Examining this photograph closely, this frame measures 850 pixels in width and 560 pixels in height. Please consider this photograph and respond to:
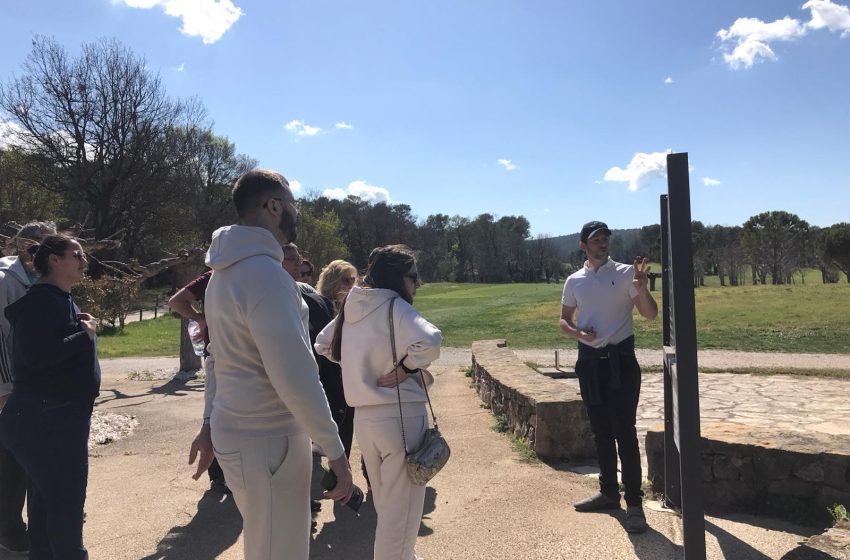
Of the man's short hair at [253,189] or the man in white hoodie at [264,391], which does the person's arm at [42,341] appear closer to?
the man in white hoodie at [264,391]

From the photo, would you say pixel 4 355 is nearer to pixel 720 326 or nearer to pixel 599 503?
pixel 599 503

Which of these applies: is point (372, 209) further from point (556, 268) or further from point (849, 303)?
point (849, 303)

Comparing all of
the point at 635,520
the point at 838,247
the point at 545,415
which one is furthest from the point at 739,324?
the point at 838,247

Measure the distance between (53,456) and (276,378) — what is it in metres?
1.54

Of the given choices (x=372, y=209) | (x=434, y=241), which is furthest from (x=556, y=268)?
(x=372, y=209)

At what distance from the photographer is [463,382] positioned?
982 cm

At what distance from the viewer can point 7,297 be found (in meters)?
3.43

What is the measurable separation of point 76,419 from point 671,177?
3112 mm

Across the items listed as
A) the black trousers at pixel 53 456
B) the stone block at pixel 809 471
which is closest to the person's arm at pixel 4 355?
the black trousers at pixel 53 456

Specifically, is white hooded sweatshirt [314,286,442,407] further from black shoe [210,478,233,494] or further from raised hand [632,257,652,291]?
black shoe [210,478,233,494]

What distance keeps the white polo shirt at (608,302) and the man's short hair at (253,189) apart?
8.23 feet

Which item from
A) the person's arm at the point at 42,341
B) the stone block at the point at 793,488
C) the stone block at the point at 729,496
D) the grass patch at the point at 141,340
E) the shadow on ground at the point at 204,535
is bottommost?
the grass patch at the point at 141,340

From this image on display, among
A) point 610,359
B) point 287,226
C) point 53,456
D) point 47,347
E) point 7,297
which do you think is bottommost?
point 53,456

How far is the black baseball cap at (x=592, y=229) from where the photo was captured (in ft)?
13.8
